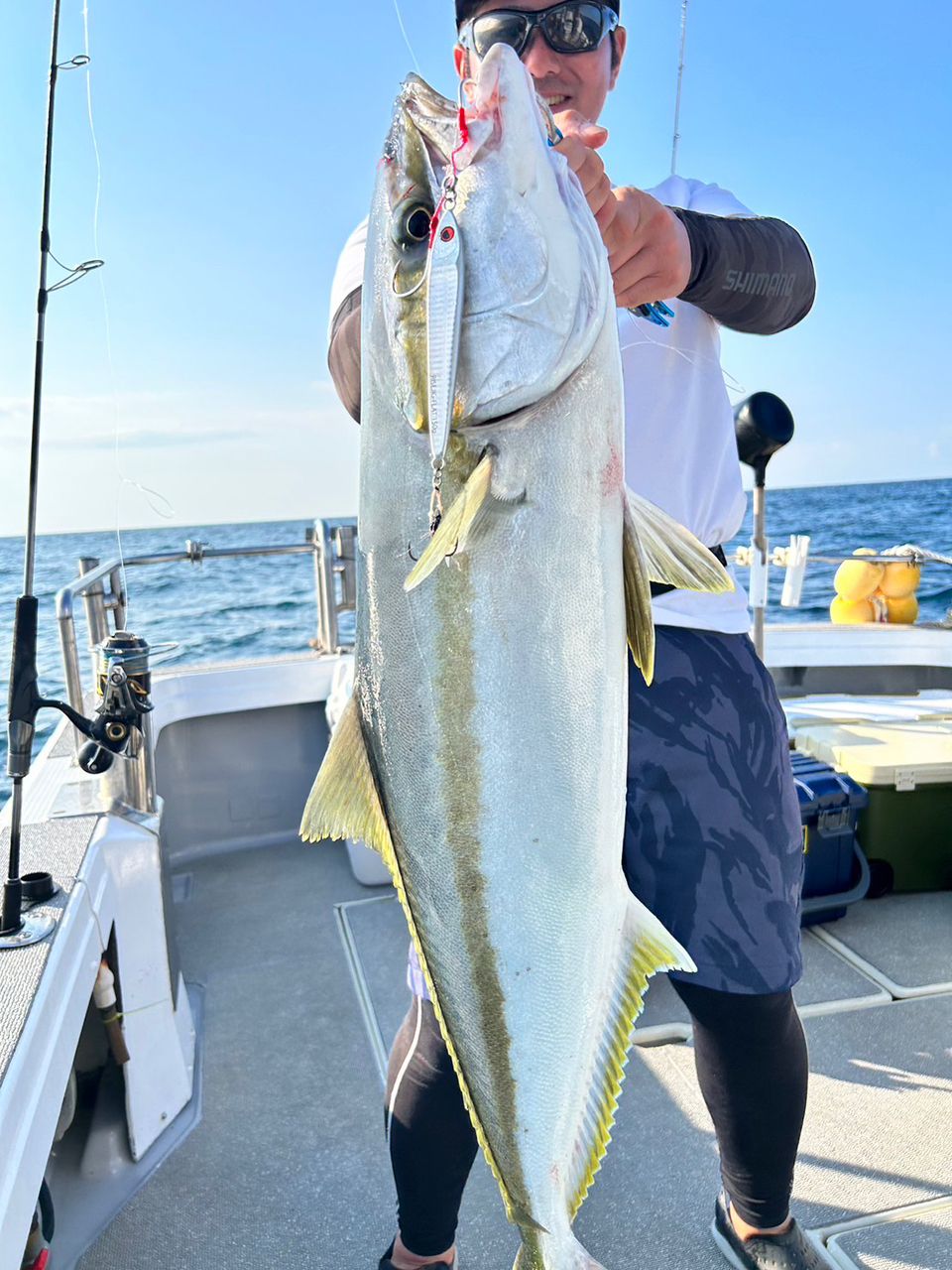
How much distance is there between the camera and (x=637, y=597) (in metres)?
1.13

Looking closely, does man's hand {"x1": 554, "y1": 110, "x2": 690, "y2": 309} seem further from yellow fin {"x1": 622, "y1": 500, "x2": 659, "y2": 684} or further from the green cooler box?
the green cooler box

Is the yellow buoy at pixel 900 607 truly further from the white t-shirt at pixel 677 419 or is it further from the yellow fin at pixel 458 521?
the yellow fin at pixel 458 521

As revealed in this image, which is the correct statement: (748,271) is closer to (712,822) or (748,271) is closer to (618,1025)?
(712,822)

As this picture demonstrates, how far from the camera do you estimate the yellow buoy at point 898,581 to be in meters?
5.87

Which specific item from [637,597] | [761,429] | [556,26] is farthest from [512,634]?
[761,429]

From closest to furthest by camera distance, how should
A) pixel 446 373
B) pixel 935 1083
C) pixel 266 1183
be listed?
1. pixel 446 373
2. pixel 266 1183
3. pixel 935 1083

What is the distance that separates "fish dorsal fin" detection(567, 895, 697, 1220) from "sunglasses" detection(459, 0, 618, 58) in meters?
1.35

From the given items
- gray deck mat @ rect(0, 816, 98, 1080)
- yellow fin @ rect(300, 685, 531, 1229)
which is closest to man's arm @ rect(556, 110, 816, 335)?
yellow fin @ rect(300, 685, 531, 1229)

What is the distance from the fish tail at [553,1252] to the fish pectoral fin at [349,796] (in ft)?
1.78

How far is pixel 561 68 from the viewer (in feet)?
4.79

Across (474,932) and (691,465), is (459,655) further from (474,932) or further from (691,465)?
(691,465)

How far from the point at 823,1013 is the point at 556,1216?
193 centimetres

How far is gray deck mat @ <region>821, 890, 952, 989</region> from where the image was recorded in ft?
9.86

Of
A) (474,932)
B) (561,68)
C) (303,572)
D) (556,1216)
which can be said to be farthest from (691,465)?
(303,572)
